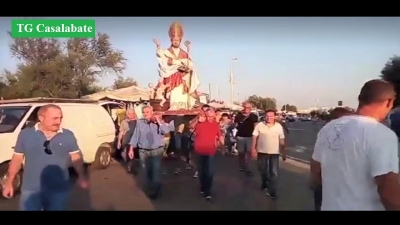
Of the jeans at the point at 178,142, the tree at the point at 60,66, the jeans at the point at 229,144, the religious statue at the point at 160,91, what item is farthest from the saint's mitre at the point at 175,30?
the jeans at the point at 229,144

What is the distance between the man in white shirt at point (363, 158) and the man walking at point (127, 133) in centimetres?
420

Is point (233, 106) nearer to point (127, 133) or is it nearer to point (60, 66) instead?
point (127, 133)

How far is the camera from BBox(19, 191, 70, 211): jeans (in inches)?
132

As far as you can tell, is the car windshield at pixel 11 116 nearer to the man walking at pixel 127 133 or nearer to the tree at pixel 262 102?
the man walking at pixel 127 133

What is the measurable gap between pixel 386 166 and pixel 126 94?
13.7 ft

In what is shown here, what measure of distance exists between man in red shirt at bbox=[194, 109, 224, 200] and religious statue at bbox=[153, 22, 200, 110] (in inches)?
22.3

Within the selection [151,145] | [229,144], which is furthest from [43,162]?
[229,144]

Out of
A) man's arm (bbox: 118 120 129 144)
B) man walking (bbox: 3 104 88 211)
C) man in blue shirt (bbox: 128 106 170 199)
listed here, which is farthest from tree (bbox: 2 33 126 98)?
man walking (bbox: 3 104 88 211)

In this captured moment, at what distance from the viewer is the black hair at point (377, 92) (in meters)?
2.24

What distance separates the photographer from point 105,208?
16.2 ft

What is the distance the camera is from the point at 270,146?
5414mm

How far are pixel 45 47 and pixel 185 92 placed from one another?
1.96 meters
